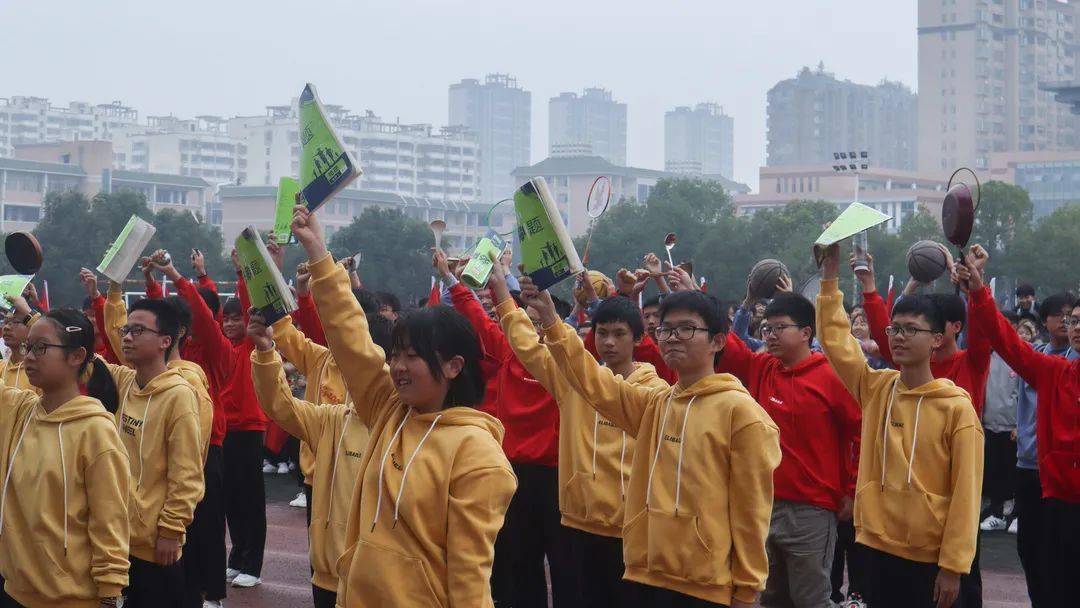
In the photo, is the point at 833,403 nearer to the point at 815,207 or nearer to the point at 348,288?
the point at 348,288

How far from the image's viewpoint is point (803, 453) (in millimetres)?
6695

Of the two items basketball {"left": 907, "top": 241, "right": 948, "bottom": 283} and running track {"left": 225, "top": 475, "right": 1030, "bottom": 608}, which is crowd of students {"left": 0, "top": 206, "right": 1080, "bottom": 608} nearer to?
basketball {"left": 907, "top": 241, "right": 948, "bottom": 283}

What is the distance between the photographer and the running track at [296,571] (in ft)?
28.4

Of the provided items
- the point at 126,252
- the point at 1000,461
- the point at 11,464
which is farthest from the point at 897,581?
the point at 1000,461

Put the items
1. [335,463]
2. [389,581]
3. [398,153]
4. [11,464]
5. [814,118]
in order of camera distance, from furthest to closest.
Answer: [398,153]
[814,118]
[335,463]
[11,464]
[389,581]

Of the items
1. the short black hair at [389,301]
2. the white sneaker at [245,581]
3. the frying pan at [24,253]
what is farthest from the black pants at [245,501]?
the frying pan at [24,253]

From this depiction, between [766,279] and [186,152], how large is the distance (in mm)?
175095

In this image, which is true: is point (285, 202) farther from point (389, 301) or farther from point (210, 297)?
point (389, 301)

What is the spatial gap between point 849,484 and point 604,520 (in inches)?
46.6

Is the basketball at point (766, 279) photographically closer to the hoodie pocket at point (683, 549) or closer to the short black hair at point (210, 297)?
the hoodie pocket at point (683, 549)

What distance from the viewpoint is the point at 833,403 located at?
22.1ft

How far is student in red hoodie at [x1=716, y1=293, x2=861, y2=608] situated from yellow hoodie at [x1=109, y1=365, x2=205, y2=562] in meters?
2.49

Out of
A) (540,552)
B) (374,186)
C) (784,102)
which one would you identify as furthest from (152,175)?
(540,552)

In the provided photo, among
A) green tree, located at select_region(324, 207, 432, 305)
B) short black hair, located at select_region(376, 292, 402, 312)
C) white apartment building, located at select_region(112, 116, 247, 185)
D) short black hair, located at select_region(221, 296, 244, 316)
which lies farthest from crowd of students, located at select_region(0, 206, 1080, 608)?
white apartment building, located at select_region(112, 116, 247, 185)
